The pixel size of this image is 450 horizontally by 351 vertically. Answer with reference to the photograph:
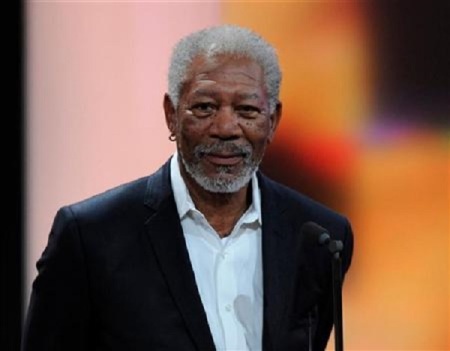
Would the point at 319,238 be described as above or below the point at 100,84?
below

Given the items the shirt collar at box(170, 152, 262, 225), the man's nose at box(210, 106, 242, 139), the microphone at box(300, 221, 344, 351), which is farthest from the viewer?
the shirt collar at box(170, 152, 262, 225)

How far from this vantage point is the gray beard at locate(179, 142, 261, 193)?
1681mm

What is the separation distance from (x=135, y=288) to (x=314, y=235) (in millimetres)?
388

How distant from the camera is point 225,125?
1.66 m

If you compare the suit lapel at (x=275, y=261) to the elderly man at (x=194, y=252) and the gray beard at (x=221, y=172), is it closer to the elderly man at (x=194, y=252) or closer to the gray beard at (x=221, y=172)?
the elderly man at (x=194, y=252)

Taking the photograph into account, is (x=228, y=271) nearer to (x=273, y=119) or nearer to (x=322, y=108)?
(x=273, y=119)

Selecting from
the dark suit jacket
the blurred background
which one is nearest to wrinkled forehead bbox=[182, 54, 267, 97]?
the dark suit jacket

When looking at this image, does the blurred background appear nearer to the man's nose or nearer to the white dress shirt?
the white dress shirt

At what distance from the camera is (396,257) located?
93.4 inches

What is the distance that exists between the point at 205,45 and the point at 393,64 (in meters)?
0.78

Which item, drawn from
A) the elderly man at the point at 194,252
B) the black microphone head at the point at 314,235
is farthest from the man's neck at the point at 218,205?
the black microphone head at the point at 314,235

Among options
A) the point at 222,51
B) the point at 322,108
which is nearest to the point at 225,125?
the point at 222,51
